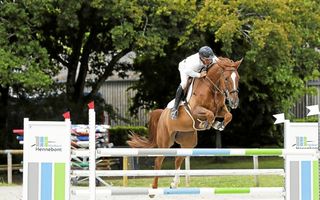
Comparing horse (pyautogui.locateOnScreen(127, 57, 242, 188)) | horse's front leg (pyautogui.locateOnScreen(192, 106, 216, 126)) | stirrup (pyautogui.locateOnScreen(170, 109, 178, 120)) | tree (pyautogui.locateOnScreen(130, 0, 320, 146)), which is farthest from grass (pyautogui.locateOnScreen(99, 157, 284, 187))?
horse's front leg (pyautogui.locateOnScreen(192, 106, 216, 126))

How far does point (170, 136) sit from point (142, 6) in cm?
900

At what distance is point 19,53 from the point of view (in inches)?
751

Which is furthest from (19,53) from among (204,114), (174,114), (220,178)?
(204,114)

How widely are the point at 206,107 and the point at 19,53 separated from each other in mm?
9406

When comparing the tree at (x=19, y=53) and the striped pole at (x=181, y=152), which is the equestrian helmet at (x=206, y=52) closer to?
the striped pole at (x=181, y=152)

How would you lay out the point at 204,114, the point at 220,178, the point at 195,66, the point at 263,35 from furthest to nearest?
the point at 263,35 < the point at 220,178 < the point at 195,66 < the point at 204,114

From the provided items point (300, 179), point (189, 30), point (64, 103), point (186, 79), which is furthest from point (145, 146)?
point (64, 103)

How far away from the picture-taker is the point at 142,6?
2002 centimetres

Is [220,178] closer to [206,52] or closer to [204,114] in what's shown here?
[204,114]

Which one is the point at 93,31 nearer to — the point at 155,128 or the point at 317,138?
the point at 155,128

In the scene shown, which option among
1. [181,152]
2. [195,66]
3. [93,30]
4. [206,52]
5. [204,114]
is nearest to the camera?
[181,152]

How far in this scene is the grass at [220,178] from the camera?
56.5 ft

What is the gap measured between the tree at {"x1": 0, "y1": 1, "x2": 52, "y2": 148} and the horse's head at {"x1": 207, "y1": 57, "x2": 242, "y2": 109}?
8.71 metres

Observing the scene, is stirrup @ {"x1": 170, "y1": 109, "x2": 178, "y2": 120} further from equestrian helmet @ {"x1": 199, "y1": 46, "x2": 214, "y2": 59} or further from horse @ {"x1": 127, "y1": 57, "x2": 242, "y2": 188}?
equestrian helmet @ {"x1": 199, "y1": 46, "x2": 214, "y2": 59}
